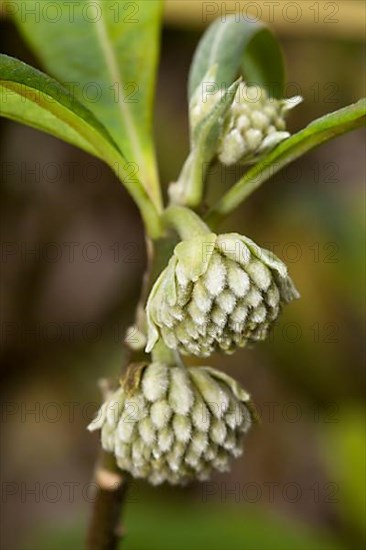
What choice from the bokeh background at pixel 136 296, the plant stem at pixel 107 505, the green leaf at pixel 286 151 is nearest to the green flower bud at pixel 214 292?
the green leaf at pixel 286 151

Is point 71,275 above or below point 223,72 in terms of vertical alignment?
above

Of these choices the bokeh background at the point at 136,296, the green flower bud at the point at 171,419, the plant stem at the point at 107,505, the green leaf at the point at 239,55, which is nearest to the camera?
the green flower bud at the point at 171,419

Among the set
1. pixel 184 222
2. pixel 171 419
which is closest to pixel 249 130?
pixel 184 222

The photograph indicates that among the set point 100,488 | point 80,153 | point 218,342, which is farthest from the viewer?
point 80,153

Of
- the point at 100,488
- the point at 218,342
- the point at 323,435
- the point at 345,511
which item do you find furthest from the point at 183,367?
the point at 323,435

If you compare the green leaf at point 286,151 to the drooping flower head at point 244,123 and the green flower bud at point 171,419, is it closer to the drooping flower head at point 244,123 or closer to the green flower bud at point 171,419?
the drooping flower head at point 244,123

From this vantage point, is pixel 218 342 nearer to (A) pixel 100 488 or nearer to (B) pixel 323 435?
(A) pixel 100 488

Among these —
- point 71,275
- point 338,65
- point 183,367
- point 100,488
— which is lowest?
point 100,488
